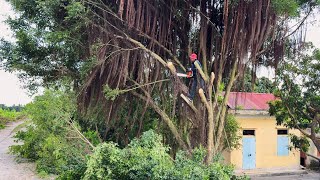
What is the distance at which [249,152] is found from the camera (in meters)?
15.2

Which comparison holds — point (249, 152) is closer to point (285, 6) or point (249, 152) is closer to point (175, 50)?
point (175, 50)

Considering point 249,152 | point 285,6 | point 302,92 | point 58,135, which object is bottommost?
point 249,152

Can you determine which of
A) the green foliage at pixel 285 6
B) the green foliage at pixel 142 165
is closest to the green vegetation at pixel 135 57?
the green foliage at pixel 285 6

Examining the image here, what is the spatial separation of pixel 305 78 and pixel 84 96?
5.86 meters

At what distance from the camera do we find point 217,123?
8.68 m

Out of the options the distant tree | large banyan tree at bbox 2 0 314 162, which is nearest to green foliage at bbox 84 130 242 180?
large banyan tree at bbox 2 0 314 162

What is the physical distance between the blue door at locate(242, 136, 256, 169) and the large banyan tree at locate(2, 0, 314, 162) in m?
6.59

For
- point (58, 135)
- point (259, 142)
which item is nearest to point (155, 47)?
point (58, 135)

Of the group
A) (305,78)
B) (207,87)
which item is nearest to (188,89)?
(207,87)

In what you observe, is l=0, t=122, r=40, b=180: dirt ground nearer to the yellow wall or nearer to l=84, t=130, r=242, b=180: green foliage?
l=84, t=130, r=242, b=180: green foliage

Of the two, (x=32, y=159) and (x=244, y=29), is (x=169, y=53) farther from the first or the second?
(x=32, y=159)

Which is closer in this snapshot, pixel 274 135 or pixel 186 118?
pixel 186 118

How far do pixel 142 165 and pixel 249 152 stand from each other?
10.5m

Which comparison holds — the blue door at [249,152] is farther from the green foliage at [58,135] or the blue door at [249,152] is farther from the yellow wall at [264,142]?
the green foliage at [58,135]
